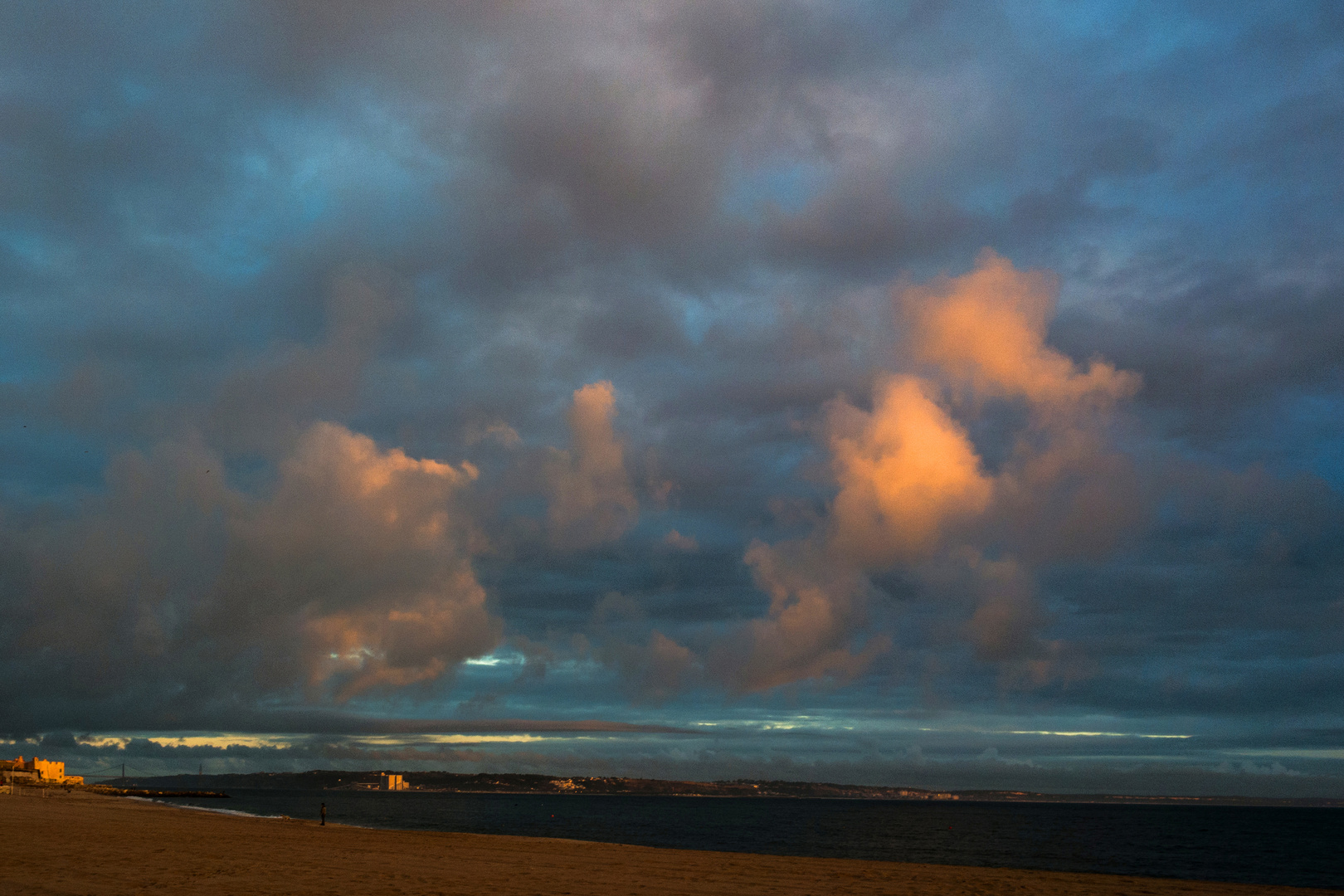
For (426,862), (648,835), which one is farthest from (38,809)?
(648,835)

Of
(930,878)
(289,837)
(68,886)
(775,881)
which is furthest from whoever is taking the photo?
(289,837)

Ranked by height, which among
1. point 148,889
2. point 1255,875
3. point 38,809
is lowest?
point 1255,875

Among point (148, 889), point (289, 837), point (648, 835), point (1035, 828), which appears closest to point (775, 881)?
point (148, 889)

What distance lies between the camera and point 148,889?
93.7 feet

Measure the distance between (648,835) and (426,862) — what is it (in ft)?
275

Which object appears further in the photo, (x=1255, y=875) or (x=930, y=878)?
(x=1255, y=875)

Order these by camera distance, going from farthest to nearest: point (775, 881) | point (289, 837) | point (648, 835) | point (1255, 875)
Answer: point (648, 835) → point (1255, 875) → point (289, 837) → point (775, 881)

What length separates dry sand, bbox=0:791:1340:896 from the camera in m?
32.0

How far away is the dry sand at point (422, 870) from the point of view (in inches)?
1261

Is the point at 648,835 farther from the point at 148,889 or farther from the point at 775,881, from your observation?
the point at 148,889

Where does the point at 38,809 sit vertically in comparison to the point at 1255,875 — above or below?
Result: above

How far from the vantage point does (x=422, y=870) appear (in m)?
40.4

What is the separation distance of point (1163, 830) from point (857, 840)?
11163cm

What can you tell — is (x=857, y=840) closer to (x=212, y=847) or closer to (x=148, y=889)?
(x=212, y=847)
